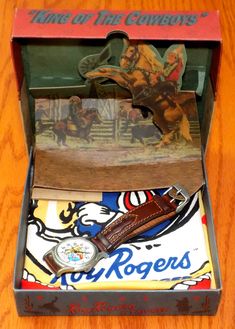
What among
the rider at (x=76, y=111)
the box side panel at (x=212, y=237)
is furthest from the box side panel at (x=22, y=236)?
the box side panel at (x=212, y=237)

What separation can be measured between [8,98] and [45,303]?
0.39 meters

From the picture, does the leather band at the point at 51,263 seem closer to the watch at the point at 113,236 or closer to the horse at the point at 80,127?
the watch at the point at 113,236

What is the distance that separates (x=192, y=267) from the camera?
776 mm

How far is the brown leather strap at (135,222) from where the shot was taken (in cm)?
80

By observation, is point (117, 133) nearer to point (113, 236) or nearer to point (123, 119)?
point (123, 119)

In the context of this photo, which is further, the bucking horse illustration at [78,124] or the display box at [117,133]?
the bucking horse illustration at [78,124]

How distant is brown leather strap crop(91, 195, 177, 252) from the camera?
0.80 m

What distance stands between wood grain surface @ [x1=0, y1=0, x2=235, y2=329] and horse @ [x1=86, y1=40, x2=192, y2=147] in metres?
0.07

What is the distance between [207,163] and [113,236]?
200 millimetres

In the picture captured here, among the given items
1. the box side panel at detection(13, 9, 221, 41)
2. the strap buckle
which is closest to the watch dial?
the strap buckle

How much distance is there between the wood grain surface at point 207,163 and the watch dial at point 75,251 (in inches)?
2.5

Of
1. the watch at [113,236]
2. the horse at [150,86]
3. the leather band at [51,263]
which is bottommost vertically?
the leather band at [51,263]

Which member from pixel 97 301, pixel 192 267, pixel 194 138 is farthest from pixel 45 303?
pixel 194 138

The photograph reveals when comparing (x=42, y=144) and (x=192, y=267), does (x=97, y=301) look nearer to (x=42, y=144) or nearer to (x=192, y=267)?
(x=192, y=267)
